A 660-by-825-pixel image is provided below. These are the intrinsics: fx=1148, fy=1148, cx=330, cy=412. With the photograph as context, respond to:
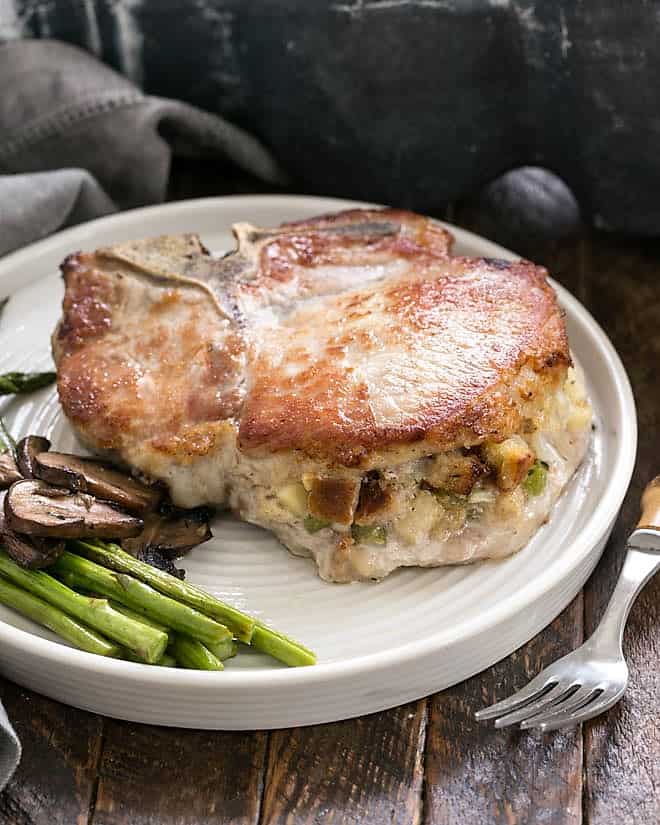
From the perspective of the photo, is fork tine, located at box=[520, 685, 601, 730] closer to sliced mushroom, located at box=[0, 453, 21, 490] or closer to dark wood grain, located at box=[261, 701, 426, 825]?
dark wood grain, located at box=[261, 701, 426, 825]

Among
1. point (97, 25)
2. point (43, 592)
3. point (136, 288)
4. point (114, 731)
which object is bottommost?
point (114, 731)

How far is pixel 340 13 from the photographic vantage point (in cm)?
539

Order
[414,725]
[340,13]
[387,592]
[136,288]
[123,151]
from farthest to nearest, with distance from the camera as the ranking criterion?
[123,151] < [340,13] < [136,288] < [387,592] < [414,725]

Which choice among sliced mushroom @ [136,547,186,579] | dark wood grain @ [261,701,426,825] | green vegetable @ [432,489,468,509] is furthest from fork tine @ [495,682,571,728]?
sliced mushroom @ [136,547,186,579]

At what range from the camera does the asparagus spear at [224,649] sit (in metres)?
3.62

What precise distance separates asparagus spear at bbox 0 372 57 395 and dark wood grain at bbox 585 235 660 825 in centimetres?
228

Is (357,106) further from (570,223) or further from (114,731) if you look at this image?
(114,731)

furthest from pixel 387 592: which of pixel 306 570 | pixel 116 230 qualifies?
pixel 116 230

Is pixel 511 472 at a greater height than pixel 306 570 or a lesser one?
greater

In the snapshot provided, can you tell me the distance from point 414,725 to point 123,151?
3379 millimetres

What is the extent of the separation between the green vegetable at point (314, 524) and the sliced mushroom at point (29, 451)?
97 centimetres

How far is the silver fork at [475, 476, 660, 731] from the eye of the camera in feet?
11.6

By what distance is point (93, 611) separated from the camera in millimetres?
3643

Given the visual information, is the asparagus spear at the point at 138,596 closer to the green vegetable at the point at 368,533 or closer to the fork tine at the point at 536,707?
the green vegetable at the point at 368,533
